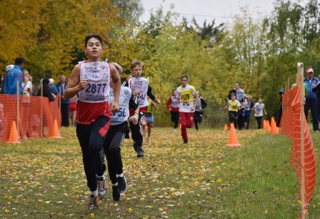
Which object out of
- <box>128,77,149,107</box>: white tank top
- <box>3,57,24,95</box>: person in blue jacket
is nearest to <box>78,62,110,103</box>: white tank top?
<box>128,77,149,107</box>: white tank top

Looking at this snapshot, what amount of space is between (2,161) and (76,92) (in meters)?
6.66

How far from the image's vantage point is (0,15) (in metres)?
21.2

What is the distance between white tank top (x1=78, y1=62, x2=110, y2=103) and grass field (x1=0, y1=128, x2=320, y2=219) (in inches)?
52.9

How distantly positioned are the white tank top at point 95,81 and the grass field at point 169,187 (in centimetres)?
134

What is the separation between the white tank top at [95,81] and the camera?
8195mm

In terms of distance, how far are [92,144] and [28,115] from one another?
13.7 metres

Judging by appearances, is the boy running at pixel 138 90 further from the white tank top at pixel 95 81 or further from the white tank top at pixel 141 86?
the white tank top at pixel 95 81

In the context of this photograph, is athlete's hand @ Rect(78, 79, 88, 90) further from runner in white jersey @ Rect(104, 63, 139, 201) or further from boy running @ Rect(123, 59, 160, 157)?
boy running @ Rect(123, 59, 160, 157)

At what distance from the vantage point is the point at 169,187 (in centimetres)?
1013

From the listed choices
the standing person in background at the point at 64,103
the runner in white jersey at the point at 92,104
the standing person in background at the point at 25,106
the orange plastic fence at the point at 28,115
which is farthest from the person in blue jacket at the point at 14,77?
the runner in white jersey at the point at 92,104

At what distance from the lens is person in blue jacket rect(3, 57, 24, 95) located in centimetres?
1950

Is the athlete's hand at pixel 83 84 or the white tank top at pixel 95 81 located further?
the white tank top at pixel 95 81

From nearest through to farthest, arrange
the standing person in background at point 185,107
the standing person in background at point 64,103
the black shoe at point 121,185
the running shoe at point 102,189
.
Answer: the running shoe at point 102,189 → the black shoe at point 121,185 → the standing person in background at point 185,107 → the standing person in background at point 64,103

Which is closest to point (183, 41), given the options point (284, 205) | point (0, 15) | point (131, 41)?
point (131, 41)
